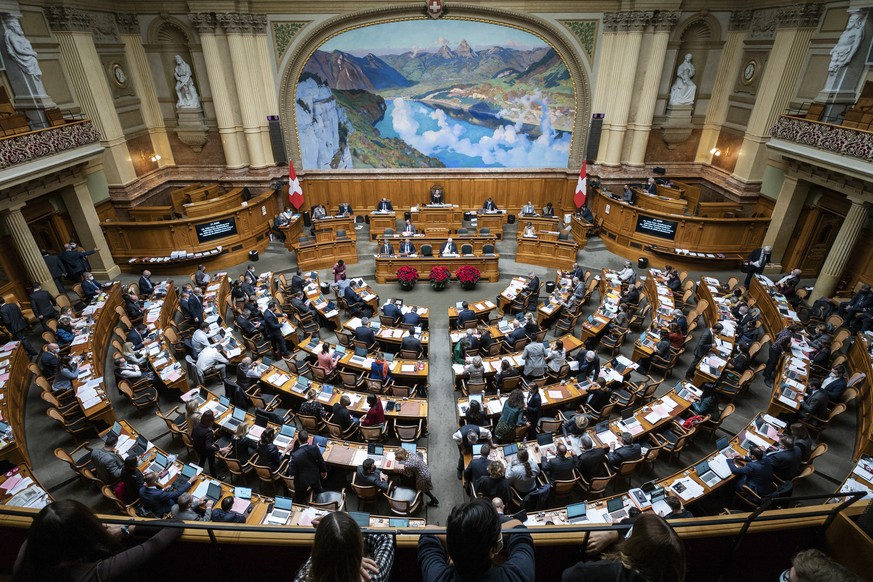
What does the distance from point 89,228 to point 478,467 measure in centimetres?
1562

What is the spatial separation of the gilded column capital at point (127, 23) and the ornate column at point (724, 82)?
23.2 meters

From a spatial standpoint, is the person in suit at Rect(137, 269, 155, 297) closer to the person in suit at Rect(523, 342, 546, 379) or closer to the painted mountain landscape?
the painted mountain landscape

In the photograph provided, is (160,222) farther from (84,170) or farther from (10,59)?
(10,59)

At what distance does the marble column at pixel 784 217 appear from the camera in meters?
14.3

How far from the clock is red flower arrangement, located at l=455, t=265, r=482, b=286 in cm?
1302

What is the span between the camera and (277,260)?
17.4 metres

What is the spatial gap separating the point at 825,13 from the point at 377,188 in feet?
55.1

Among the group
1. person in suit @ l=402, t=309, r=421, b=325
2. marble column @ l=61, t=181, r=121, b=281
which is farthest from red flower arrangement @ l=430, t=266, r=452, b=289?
marble column @ l=61, t=181, r=121, b=281

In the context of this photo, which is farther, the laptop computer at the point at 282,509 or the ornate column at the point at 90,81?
the ornate column at the point at 90,81

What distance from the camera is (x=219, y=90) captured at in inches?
696

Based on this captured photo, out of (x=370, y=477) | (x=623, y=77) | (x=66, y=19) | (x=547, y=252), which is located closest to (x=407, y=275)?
(x=547, y=252)

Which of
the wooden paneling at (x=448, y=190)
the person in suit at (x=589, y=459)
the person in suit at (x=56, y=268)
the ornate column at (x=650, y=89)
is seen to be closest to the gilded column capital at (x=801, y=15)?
the ornate column at (x=650, y=89)

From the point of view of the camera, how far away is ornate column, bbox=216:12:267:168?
16.8m

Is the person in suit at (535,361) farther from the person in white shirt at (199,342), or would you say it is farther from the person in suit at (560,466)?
the person in white shirt at (199,342)
